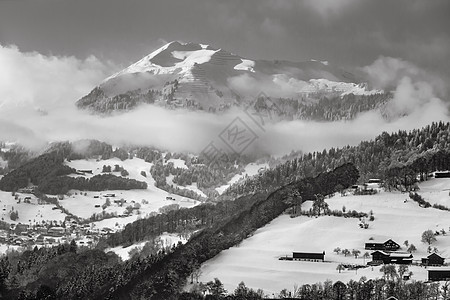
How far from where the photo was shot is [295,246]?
12700 centimetres

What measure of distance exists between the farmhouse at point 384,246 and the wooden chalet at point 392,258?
15.4ft

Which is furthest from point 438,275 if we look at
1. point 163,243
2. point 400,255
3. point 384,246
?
point 163,243

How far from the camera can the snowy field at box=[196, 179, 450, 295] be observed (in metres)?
107

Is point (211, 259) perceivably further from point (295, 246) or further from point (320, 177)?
point (320, 177)

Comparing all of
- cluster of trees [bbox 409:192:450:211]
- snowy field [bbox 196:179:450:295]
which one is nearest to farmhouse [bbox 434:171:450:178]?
snowy field [bbox 196:179:450:295]

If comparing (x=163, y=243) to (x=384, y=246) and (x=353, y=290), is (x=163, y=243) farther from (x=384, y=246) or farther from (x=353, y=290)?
(x=353, y=290)

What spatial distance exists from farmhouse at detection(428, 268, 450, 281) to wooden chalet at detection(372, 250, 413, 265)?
1204 centimetres

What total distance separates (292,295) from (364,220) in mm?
45392

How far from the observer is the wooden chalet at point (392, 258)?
4476 inches

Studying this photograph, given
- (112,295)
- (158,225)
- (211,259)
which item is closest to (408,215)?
(211,259)

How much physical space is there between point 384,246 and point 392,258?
26.9ft

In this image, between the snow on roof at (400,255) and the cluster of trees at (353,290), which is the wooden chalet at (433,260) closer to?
the snow on roof at (400,255)

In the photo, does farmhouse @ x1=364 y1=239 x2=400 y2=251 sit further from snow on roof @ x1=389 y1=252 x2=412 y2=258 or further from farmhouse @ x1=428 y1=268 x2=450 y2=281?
farmhouse @ x1=428 y1=268 x2=450 y2=281

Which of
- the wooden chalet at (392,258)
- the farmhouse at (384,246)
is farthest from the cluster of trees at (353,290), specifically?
the farmhouse at (384,246)
